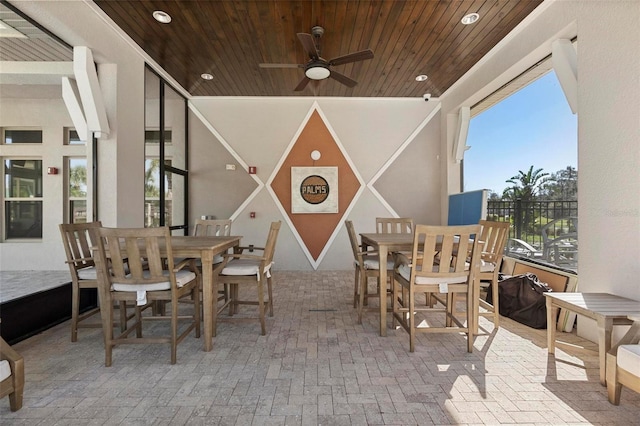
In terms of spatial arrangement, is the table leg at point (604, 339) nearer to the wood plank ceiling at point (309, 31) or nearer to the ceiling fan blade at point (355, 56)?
the ceiling fan blade at point (355, 56)

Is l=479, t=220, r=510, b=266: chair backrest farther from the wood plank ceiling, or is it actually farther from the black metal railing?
the wood plank ceiling

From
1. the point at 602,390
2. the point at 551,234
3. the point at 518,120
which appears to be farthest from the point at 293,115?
the point at 602,390

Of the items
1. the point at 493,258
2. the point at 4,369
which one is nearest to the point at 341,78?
the point at 493,258

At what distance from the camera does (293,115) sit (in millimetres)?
5418

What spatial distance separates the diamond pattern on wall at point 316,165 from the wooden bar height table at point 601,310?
3612mm

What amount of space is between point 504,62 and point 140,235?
4537 mm

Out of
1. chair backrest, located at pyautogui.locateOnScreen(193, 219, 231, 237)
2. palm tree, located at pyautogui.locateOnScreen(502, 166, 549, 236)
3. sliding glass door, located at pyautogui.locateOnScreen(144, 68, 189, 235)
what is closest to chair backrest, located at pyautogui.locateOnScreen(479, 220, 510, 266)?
palm tree, located at pyautogui.locateOnScreen(502, 166, 549, 236)

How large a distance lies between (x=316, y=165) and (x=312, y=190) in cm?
49

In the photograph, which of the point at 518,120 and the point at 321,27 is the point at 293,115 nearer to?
the point at 321,27

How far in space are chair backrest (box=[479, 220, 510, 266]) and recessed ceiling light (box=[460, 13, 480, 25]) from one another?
2279 millimetres

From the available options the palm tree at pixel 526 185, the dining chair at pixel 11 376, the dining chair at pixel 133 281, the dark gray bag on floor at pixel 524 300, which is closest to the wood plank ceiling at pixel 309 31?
the palm tree at pixel 526 185

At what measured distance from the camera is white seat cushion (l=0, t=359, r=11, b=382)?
1533 millimetres

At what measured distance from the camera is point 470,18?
312 cm

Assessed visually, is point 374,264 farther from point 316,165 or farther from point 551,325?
point 316,165
